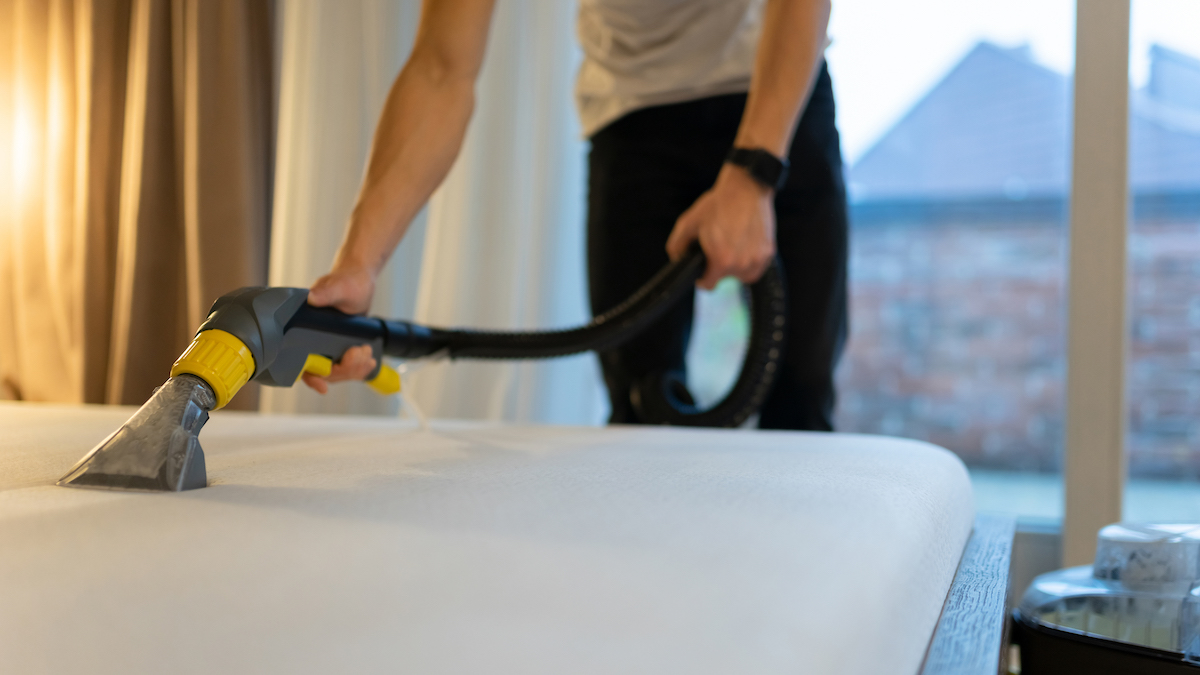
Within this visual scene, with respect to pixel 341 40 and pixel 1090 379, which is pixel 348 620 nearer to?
pixel 1090 379

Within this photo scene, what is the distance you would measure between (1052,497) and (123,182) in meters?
2.69

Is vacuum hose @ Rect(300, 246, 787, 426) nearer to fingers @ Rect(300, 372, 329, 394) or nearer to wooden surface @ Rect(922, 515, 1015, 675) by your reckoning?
fingers @ Rect(300, 372, 329, 394)

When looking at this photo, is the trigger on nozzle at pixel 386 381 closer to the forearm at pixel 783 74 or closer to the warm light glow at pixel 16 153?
the forearm at pixel 783 74

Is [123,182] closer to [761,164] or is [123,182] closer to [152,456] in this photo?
[761,164]

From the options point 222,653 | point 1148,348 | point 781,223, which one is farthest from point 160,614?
point 1148,348

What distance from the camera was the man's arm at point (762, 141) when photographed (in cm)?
105

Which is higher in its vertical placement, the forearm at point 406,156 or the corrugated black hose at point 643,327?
the forearm at point 406,156

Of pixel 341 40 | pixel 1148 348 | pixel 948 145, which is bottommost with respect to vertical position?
pixel 1148 348

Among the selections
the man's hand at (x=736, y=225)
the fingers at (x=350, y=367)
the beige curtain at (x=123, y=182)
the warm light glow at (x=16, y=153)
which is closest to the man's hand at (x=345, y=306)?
the fingers at (x=350, y=367)

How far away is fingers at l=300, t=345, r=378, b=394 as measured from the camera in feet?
2.64

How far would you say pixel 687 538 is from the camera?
328mm

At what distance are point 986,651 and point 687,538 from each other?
0.22 m

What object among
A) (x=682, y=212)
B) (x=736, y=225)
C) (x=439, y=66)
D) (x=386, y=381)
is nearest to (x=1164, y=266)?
(x=682, y=212)

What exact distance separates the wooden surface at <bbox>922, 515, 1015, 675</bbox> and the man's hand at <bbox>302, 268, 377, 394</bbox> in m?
0.56
